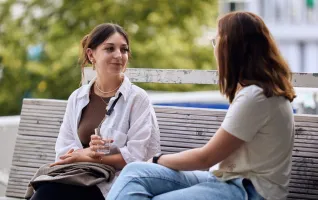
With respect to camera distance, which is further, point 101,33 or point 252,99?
point 101,33

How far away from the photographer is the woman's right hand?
406cm

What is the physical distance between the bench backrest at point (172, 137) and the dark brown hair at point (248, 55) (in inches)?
22.6

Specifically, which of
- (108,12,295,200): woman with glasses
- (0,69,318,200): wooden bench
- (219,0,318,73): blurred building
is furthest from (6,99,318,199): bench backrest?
(219,0,318,73): blurred building

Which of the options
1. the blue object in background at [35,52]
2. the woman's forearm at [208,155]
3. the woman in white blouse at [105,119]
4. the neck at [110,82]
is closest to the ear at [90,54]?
the woman in white blouse at [105,119]

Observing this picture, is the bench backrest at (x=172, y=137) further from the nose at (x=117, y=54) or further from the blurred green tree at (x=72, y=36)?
the blurred green tree at (x=72, y=36)

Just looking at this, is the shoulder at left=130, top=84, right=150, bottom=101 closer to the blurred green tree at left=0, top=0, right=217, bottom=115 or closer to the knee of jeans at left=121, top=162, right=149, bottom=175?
the knee of jeans at left=121, top=162, right=149, bottom=175

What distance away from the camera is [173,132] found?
443 cm

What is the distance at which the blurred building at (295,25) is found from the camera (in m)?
34.3

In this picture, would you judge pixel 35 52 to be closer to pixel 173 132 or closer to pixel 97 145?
pixel 173 132

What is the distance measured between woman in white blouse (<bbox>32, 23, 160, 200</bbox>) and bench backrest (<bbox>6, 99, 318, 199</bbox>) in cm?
24

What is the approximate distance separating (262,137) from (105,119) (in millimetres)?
1014

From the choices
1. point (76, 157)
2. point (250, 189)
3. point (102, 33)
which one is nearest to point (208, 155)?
point (250, 189)

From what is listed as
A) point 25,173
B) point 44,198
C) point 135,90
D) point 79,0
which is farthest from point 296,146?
point 79,0

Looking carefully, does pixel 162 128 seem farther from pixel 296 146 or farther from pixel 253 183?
pixel 253 183
